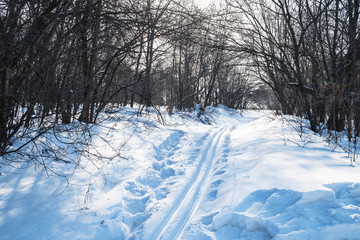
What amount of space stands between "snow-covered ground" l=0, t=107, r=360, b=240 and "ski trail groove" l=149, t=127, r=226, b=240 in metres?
0.01

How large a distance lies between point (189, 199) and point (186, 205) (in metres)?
0.19

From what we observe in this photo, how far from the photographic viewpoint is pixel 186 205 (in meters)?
3.29

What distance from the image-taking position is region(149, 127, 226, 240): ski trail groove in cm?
265

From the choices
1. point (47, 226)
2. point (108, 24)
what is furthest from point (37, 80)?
point (47, 226)

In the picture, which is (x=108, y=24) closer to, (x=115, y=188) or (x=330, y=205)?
(x=115, y=188)

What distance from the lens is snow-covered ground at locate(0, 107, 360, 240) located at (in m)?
2.45

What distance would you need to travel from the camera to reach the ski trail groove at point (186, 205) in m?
2.65

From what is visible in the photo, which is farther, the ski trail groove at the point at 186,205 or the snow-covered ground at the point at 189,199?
the ski trail groove at the point at 186,205

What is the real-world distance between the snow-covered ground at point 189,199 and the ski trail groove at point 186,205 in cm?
1

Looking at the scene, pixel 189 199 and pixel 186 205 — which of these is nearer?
pixel 186 205

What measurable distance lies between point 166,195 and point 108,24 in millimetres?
3129

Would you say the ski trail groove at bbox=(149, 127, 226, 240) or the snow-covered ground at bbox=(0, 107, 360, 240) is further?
the ski trail groove at bbox=(149, 127, 226, 240)

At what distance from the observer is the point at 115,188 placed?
12.0ft

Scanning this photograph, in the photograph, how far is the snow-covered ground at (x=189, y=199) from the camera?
2445mm
